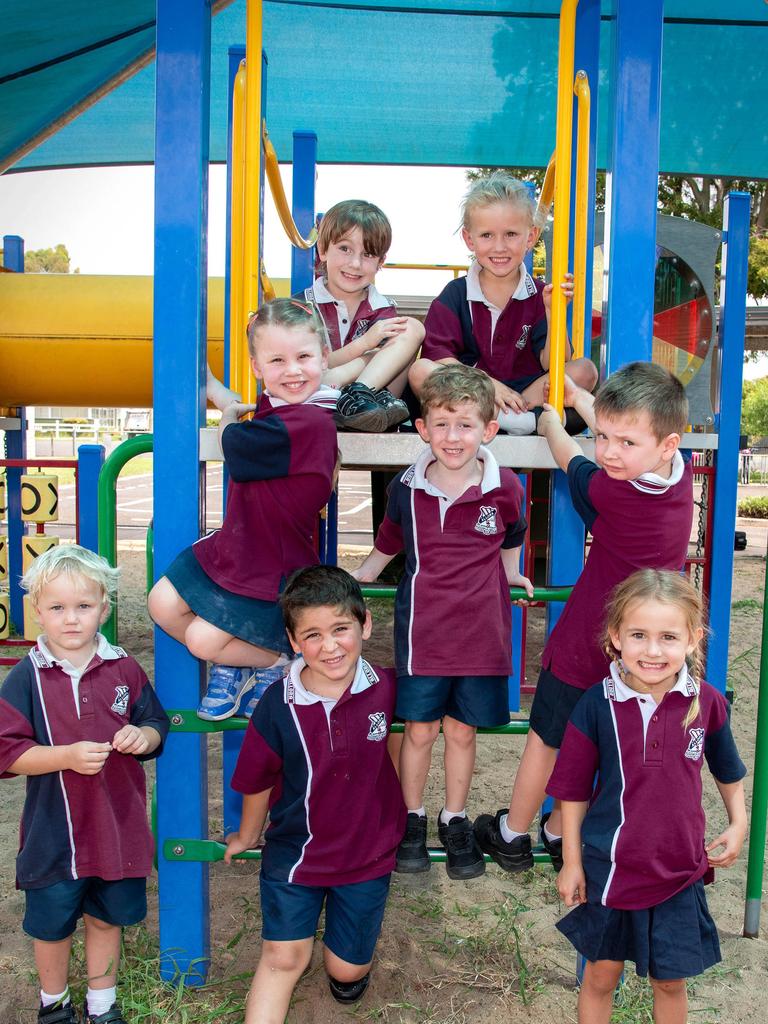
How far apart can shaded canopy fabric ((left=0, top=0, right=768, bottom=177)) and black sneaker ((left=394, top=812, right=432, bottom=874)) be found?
3391 millimetres

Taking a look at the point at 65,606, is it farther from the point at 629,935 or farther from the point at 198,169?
the point at 629,935

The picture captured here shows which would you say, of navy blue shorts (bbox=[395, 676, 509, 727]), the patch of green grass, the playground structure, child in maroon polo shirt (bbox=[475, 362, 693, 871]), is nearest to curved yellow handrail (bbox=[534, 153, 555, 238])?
the playground structure

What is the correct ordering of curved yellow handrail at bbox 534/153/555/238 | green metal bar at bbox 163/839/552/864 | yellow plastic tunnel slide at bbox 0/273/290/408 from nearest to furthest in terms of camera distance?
green metal bar at bbox 163/839/552/864 < curved yellow handrail at bbox 534/153/555/238 < yellow plastic tunnel slide at bbox 0/273/290/408

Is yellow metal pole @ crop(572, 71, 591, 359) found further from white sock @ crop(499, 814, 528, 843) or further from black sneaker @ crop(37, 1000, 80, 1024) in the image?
black sneaker @ crop(37, 1000, 80, 1024)

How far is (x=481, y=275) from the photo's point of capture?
2836 millimetres

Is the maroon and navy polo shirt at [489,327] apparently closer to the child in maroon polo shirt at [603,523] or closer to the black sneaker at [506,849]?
the child in maroon polo shirt at [603,523]

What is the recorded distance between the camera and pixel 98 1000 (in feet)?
7.44


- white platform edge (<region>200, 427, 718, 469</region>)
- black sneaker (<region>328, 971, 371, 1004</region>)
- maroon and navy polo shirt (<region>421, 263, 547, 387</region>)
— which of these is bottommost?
black sneaker (<region>328, 971, 371, 1004</region>)

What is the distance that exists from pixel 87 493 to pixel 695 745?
12.9ft

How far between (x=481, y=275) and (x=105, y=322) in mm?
3658

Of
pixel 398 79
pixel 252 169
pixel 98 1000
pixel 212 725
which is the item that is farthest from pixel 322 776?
pixel 398 79

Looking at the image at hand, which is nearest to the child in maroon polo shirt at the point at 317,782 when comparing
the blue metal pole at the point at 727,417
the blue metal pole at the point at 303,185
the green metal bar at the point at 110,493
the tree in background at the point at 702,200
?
the green metal bar at the point at 110,493

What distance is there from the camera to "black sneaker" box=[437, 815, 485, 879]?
2260 mm

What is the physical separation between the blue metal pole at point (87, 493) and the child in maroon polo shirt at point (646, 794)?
3540 millimetres
